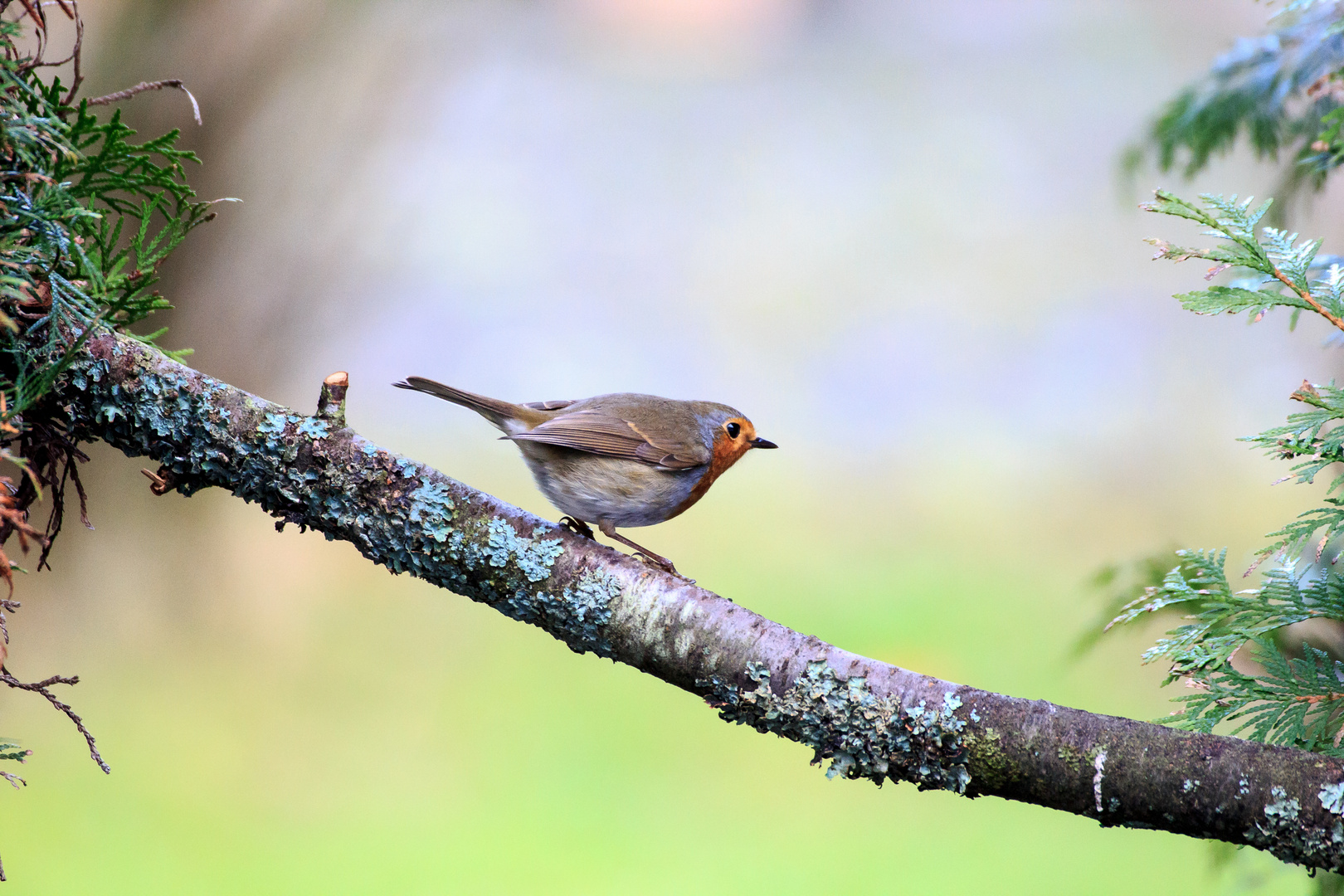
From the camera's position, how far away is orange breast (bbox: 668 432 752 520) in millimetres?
2498

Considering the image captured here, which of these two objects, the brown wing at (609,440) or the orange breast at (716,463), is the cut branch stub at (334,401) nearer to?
the brown wing at (609,440)

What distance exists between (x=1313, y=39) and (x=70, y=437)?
2.96 m

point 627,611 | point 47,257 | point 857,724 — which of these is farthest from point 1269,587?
point 47,257

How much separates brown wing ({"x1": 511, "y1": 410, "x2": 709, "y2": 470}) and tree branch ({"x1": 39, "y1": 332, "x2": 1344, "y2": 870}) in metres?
0.56

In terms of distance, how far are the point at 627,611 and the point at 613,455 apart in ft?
2.41

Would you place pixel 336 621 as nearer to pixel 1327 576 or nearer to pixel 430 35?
pixel 430 35

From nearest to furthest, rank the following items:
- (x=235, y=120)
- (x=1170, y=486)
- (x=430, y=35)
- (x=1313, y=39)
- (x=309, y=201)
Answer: (x=1313, y=39), (x=235, y=120), (x=309, y=201), (x=430, y=35), (x=1170, y=486)

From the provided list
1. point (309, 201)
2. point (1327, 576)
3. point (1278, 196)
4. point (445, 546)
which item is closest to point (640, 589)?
A: point (445, 546)

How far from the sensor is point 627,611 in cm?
167

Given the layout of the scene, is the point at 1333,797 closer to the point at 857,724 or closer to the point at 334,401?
the point at 857,724

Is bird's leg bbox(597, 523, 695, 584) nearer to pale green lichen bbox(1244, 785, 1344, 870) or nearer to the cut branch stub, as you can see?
the cut branch stub

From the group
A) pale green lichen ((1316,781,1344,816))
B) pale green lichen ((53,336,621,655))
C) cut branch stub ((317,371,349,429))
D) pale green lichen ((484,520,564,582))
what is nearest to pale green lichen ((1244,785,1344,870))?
pale green lichen ((1316,781,1344,816))

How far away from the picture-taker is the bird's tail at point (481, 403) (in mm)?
2131

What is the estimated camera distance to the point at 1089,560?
579cm
